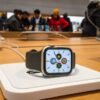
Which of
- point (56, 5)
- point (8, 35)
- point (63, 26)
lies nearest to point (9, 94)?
point (8, 35)

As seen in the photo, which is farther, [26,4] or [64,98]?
[26,4]

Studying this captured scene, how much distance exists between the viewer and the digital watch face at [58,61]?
39cm

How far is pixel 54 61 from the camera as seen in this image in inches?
15.3

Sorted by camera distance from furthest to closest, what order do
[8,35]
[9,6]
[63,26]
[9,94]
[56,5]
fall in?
[56,5] → [9,6] → [63,26] → [8,35] → [9,94]

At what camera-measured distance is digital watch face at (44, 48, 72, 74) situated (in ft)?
1.26

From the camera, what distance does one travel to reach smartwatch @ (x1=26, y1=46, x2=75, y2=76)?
15.2 inches

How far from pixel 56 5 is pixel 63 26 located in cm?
267

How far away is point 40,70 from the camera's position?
0.40 m

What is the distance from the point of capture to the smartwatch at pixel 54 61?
0.39 m

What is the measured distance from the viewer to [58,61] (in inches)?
15.5

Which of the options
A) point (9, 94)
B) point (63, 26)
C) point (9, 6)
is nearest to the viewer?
point (9, 94)

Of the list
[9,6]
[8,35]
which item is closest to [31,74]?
[8,35]

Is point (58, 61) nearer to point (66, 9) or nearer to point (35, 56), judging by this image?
point (35, 56)

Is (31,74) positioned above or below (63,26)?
above
